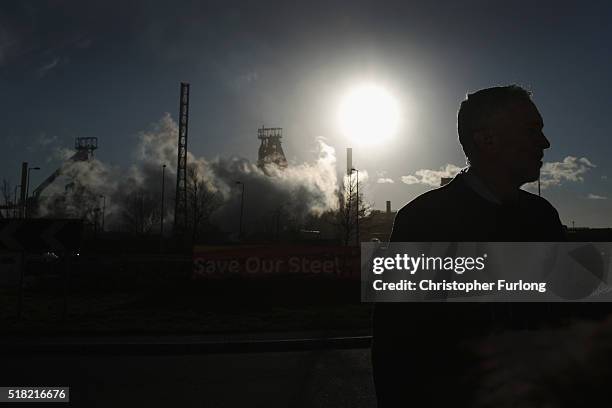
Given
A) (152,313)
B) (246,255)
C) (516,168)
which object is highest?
(516,168)

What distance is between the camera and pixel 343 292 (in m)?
15.7

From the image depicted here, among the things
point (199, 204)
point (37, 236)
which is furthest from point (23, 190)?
point (37, 236)

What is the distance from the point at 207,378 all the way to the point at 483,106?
6088 millimetres

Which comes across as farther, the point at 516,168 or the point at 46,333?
the point at 46,333

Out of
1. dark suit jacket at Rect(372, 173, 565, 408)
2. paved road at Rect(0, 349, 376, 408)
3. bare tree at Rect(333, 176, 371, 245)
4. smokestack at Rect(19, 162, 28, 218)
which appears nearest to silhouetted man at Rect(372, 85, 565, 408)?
dark suit jacket at Rect(372, 173, 565, 408)

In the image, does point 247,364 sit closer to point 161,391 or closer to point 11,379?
point 161,391

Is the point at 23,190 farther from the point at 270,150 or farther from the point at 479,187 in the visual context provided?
the point at 479,187

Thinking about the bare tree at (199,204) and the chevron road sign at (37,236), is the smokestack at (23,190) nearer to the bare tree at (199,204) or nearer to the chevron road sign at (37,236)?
the bare tree at (199,204)

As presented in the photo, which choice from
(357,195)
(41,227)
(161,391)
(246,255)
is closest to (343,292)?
(246,255)

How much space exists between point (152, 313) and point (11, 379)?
5.78 metres

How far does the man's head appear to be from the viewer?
1386 millimetres

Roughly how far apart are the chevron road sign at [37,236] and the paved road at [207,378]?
11.1ft

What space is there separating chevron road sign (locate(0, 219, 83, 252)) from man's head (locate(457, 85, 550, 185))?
430 inches

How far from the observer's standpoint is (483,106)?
140cm
